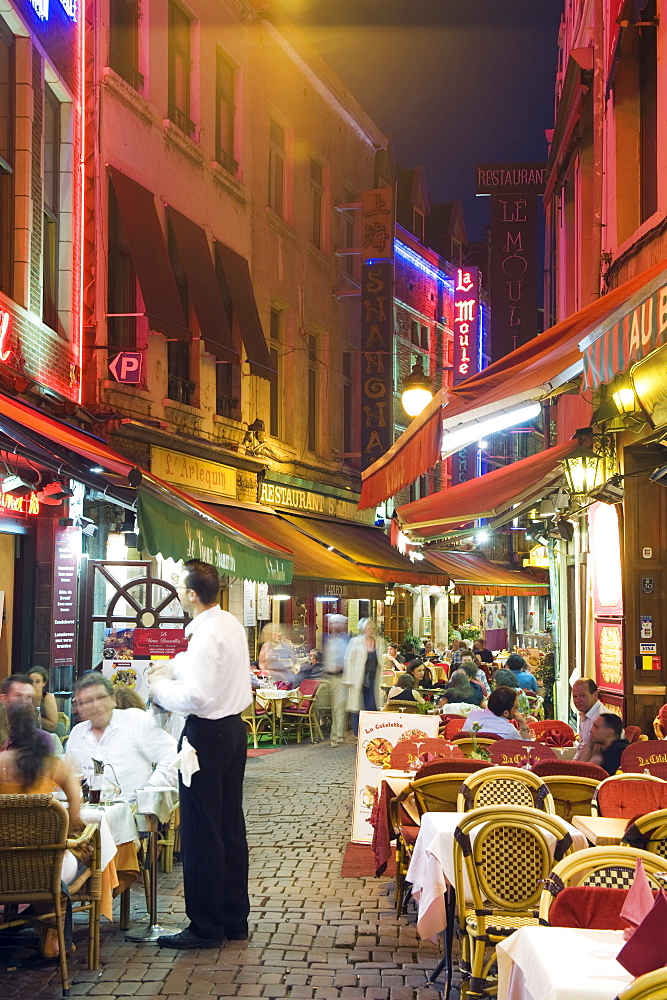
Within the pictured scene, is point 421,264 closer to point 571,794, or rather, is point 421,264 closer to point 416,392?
point 416,392

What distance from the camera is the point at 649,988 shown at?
2.86 meters

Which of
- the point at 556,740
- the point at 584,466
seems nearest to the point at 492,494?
the point at 584,466

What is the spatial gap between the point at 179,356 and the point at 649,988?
15995 mm

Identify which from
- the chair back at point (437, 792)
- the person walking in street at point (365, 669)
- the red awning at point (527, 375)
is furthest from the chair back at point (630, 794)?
the person walking in street at point (365, 669)

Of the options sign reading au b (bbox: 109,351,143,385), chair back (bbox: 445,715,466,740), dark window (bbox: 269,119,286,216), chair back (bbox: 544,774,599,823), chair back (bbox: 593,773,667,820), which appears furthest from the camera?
dark window (bbox: 269,119,286,216)

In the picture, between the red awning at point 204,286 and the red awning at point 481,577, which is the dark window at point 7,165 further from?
the red awning at point 481,577

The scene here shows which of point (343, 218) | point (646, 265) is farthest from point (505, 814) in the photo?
point (343, 218)

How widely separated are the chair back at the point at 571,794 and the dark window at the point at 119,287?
9.95 metres

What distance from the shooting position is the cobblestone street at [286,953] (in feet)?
20.2

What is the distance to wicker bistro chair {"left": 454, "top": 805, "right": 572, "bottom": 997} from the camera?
553 centimetres

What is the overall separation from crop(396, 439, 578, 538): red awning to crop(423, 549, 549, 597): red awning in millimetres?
12144

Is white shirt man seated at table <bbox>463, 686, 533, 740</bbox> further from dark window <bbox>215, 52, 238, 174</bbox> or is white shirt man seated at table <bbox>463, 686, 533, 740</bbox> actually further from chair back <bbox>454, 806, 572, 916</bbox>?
dark window <bbox>215, 52, 238, 174</bbox>

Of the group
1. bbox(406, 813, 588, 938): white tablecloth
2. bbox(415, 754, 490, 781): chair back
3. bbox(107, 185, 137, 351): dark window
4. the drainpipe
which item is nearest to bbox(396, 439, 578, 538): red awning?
the drainpipe

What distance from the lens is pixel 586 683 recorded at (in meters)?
10.4
